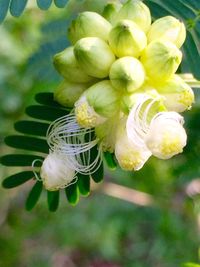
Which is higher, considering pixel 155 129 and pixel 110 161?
pixel 155 129

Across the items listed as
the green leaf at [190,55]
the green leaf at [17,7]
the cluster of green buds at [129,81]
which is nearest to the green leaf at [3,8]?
the green leaf at [17,7]

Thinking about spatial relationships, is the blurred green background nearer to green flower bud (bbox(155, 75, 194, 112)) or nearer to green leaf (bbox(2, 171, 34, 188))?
green leaf (bbox(2, 171, 34, 188))

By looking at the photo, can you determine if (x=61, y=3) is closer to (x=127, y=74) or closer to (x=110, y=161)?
(x=127, y=74)

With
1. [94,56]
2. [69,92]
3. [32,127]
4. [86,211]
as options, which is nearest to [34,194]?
[32,127]

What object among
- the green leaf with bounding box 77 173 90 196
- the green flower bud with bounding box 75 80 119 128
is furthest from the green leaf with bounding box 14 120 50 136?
the green flower bud with bounding box 75 80 119 128

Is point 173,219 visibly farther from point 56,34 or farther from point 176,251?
point 56,34

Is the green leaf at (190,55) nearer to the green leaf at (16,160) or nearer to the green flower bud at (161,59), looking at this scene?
the green flower bud at (161,59)
